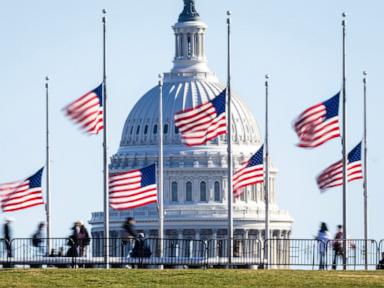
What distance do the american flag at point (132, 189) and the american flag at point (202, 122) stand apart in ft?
8.68

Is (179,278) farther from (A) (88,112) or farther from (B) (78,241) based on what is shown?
(A) (88,112)

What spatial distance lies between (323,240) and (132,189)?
1203 cm

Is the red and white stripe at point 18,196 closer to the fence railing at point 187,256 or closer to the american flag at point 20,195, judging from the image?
the american flag at point 20,195

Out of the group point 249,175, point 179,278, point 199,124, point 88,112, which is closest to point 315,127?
point 199,124

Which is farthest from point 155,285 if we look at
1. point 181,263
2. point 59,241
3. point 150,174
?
point 150,174

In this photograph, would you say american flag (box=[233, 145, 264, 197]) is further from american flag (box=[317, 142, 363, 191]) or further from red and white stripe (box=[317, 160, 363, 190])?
red and white stripe (box=[317, 160, 363, 190])

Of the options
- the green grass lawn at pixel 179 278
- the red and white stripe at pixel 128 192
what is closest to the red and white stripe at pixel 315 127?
the red and white stripe at pixel 128 192

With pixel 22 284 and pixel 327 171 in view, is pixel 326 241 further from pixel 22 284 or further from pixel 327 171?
pixel 22 284

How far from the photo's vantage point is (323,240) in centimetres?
10306

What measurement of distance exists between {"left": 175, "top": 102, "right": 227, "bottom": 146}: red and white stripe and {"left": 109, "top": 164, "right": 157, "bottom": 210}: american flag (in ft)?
8.97

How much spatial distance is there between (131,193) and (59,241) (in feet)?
21.8

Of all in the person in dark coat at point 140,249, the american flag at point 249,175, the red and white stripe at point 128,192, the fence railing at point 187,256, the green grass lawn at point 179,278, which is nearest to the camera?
the green grass lawn at point 179,278

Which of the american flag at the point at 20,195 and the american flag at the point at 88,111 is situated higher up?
the american flag at the point at 88,111

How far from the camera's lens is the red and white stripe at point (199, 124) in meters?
111
